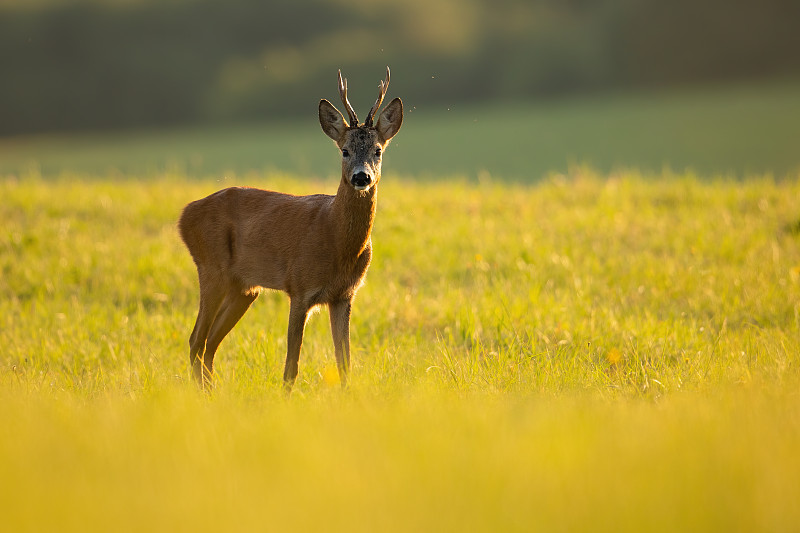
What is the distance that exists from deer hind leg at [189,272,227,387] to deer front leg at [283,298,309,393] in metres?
1.05

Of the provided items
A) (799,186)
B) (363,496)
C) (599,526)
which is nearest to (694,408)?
(599,526)

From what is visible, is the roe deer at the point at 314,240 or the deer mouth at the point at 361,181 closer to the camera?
the deer mouth at the point at 361,181

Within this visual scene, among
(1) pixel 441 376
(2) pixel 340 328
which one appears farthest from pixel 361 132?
(1) pixel 441 376

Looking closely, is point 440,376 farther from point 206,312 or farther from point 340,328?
point 206,312

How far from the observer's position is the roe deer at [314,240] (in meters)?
5.71

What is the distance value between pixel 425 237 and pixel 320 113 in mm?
4841

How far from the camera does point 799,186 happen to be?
1288 centimetres

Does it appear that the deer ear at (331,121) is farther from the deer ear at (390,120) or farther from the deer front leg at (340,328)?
the deer front leg at (340,328)

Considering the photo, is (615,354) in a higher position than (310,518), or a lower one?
higher

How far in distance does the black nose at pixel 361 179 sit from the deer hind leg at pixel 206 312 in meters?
1.76

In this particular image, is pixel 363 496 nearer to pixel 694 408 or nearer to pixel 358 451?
pixel 358 451

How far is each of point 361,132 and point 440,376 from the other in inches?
70.0

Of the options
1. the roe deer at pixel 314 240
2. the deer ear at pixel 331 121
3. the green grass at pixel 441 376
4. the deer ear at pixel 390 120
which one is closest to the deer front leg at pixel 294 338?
the roe deer at pixel 314 240

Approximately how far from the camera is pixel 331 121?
5.86m
